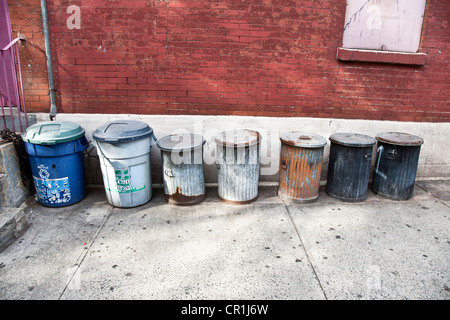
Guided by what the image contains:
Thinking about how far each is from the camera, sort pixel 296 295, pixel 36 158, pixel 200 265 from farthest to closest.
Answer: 1. pixel 36 158
2. pixel 200 265
3. pixel 296 295

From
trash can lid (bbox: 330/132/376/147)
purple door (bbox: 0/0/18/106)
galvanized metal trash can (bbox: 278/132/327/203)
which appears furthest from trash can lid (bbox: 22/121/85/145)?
trash can lid (bbox: 330/132/376/147)

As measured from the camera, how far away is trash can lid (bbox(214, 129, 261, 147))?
14.1 ft

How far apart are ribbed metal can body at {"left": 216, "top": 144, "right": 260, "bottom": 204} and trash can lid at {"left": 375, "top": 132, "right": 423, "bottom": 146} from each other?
6.52 feet

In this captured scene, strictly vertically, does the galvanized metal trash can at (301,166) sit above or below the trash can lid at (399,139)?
below

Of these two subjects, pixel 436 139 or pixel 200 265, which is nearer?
pixel 200 265

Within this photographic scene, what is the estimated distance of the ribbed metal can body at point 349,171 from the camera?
15.0ft

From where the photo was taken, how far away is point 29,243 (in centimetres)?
360

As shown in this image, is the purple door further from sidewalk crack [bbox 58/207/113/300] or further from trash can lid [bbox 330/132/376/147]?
trash can lid [bbox 330/132/376/147]

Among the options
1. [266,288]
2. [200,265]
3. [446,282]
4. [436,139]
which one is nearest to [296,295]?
[266,288]

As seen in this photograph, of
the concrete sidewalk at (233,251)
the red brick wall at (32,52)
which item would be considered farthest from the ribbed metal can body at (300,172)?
the red brick wall at (32,52)

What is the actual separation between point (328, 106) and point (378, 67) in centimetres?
103

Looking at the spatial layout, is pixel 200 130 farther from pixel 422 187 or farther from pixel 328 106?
pixel 422 187

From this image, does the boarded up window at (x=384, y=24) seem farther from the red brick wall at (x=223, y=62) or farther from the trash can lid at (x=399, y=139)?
the trash can lid at (x=399, y=139)

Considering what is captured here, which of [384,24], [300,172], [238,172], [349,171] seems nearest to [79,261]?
[238,172]
